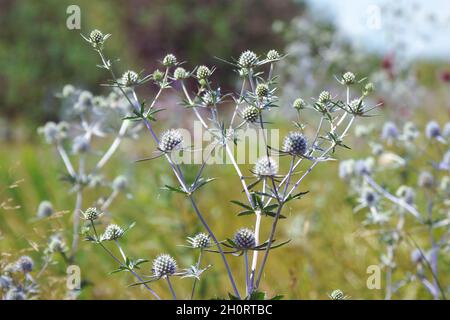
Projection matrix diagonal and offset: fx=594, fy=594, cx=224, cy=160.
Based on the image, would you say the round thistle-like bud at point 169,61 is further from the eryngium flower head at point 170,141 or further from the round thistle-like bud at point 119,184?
the round thistle-like bud at point 119,184

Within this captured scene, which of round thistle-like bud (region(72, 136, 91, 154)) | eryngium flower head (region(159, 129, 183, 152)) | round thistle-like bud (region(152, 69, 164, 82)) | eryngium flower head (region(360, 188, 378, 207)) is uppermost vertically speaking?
round thistle-like bud (region(72, 136, 91, 154))

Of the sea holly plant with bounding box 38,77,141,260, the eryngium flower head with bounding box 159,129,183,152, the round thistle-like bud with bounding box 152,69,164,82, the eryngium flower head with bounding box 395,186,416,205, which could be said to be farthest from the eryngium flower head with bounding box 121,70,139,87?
the eryngium flower head with bounding box 395,186,416,205

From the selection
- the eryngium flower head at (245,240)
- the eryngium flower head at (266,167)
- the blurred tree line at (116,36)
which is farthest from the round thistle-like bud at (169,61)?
the blurred tree line at (116,36)

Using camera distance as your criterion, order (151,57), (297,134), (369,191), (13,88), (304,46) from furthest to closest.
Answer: (151,57) → (13,88) → (304,46) → (369,191) → (297,134)

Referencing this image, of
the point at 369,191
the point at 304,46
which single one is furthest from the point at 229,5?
the point at 369,191

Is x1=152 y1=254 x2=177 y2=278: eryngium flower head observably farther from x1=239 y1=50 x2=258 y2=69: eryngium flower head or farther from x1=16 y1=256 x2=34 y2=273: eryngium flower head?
x1=16 y1=256 x2=34 y2=273: eryngium flower head

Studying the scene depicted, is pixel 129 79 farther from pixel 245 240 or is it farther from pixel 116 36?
pixel 116 36

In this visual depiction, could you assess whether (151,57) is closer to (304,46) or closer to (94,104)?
(304,46)
